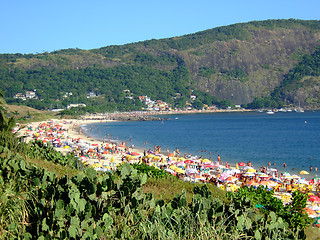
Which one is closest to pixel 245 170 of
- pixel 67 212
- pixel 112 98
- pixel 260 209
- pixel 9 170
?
pixel 260 209

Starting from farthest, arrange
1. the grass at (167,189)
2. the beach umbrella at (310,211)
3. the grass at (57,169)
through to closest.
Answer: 1. the beach umbrella at (310,211)
2. the grass at (57,169)
3. the grass at (167,189)

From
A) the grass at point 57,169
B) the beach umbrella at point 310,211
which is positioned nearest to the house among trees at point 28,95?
the beach umbrella at point 310,211

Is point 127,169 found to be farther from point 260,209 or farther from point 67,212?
point 260,209

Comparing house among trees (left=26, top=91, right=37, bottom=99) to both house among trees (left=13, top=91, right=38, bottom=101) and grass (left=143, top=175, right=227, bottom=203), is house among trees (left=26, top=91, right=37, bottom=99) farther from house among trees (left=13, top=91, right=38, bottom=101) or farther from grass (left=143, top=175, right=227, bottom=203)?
grass (left=143, top=175, right=227, bottom=203)

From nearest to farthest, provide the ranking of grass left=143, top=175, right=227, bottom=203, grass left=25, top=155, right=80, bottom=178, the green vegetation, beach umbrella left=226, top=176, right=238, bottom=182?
the green vegetation → grass left=143, top=175, right=227, bottom=203 → grass left=25, top=155, right=80, bottom=178 → beach umbrella left=226, top=176, right=238, bottom=182

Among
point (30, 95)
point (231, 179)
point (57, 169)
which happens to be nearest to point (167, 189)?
point (57, 169)

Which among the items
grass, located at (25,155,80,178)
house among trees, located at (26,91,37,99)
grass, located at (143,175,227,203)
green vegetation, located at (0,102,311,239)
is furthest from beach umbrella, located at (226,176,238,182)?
house among trees, located at (26,91,37,99)

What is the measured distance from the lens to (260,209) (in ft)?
32.4

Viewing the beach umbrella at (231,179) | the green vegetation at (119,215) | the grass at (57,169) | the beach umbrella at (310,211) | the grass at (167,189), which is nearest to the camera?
the green vegetation at (119,215)

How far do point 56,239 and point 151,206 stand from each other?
1984 mm

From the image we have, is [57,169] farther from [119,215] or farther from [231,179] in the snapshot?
[231,179]

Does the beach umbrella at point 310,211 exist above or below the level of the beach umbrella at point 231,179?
above

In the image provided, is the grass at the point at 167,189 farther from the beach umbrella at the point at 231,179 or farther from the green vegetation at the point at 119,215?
the beach umbrella at the point at 231,179

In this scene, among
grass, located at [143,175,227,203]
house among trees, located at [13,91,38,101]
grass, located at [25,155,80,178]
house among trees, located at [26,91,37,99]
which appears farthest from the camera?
house among trees, located at [26,91,37,99]
